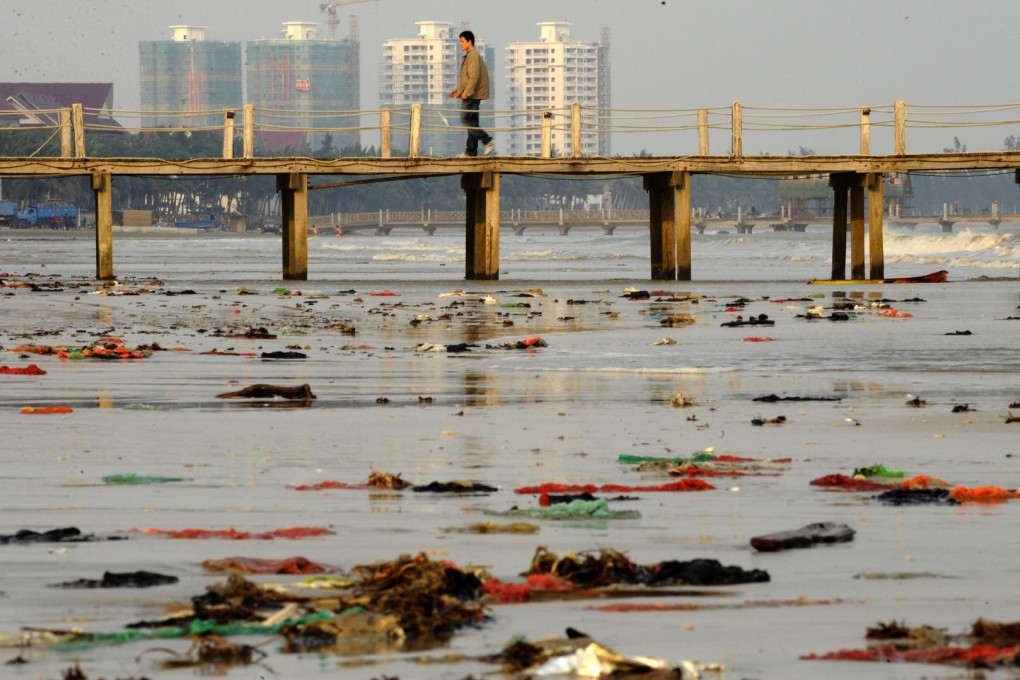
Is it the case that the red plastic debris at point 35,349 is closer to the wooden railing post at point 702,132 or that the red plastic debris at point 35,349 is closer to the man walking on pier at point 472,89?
the man walking on pier at point 472,89

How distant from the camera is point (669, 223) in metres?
35.8

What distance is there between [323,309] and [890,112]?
1381cm

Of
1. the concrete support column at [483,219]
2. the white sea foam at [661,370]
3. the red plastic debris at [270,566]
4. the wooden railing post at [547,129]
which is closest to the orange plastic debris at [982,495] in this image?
the red plastic debris at [270,566]

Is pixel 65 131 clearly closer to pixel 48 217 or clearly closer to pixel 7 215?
pixel 7 215

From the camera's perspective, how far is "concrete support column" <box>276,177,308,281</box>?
113 ft

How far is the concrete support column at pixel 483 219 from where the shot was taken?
34.2 metres

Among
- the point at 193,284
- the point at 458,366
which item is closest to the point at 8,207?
the point at 193,284

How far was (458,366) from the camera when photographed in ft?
51.1

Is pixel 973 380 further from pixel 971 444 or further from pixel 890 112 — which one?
pixel 890 112

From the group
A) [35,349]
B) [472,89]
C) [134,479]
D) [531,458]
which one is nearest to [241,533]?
[134,479]

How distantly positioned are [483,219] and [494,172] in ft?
3.56

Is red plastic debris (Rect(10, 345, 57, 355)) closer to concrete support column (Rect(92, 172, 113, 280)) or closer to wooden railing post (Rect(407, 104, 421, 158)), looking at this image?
wooden railing post (Rect(407, 104, 421, 158))

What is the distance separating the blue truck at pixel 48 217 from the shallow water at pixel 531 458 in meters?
125

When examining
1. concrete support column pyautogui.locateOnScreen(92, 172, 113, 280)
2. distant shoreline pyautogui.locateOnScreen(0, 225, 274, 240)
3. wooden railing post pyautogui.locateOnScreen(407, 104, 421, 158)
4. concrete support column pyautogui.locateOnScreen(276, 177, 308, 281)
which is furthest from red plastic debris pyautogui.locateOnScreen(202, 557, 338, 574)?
distant shoreline pyautogui.locateOnScreen(0, 225, 274, 240)
